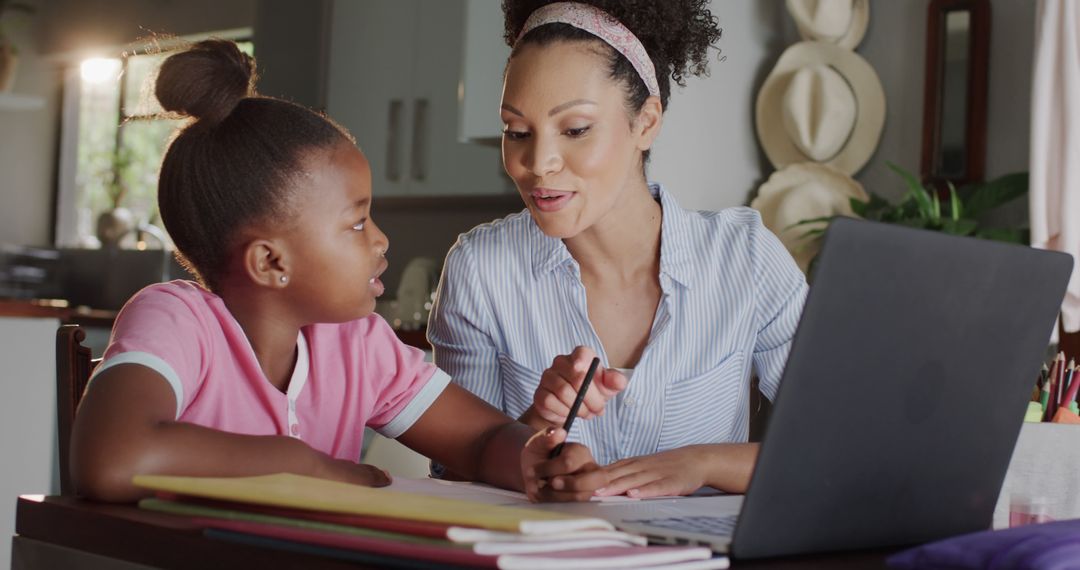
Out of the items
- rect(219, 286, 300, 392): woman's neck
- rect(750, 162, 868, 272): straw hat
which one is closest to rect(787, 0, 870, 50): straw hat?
rect(750, 162, 868, 272): straw hat

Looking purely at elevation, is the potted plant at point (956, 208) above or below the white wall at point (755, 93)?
below

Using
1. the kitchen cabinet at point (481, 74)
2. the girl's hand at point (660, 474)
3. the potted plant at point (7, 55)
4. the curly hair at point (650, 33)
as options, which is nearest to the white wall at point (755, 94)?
the kitchen cabinet at point (481, 74)

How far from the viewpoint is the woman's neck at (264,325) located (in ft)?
3.77

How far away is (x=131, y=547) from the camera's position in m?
0.69

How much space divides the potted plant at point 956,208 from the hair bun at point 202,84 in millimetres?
1969

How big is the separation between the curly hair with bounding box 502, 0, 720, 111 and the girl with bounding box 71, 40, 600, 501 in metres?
0.38

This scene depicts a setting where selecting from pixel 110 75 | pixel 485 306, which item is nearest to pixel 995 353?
pixel 485 306

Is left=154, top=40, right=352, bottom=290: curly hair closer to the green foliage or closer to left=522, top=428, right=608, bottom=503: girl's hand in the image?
left=522, top=428, right=608, bottom=503: girl's hand

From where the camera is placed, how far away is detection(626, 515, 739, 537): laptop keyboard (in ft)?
2.28

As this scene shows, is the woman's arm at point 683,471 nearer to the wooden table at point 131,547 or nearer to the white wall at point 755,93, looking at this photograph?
the wooden table at point 131,547

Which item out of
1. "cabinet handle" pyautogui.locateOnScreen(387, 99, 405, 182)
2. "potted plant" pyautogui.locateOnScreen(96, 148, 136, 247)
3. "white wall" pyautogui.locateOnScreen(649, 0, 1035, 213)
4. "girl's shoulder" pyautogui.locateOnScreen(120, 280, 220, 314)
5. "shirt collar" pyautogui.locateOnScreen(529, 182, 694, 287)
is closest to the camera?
"girl's shoulder" pyautogui.locateOnScreen(120, 280, 220, 314)

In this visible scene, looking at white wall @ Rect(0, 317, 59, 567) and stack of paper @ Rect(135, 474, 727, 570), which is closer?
stack of paper @ Rect(135, 474, 727, 570)

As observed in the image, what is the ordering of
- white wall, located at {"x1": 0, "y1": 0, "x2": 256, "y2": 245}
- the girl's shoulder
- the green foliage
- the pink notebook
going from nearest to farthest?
the pink notebook, the girl's shoulder, the green foliage, white wall, located at {"x1": 0, "y1": 0, "x2": 256, "y2": 245}

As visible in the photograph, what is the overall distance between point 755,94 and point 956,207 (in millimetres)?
780
